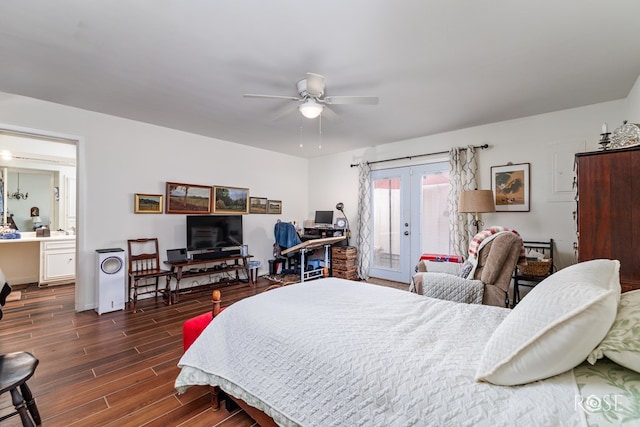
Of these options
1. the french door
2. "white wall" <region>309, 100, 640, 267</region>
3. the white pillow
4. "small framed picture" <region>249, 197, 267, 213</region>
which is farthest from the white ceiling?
"small framed picture" <region>249, 197, 267, 213</region>

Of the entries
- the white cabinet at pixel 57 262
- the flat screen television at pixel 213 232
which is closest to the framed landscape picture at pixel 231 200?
the flat screen television at pixel 213 232

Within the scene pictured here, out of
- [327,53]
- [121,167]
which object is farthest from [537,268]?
[121,167]

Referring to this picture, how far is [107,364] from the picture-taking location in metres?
2.33

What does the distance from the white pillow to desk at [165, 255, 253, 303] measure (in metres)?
4.09

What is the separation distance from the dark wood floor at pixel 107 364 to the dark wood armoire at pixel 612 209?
262 centimetres

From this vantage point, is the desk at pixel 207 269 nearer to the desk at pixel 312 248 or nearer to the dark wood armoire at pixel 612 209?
the desk at pixel 312 248

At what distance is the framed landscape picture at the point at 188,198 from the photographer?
4.41 m

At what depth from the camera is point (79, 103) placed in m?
3.38

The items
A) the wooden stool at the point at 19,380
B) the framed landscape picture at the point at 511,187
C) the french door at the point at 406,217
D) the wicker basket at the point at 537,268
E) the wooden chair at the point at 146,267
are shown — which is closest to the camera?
the wooden stool at the point at 19,380

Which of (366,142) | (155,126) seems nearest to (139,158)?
(155,126)

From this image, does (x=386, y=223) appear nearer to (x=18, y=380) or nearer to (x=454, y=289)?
(x=454, y=289)

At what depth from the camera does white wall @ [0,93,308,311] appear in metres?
3.45

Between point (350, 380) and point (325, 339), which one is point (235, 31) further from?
point (350, 380)

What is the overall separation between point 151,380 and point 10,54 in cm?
296
